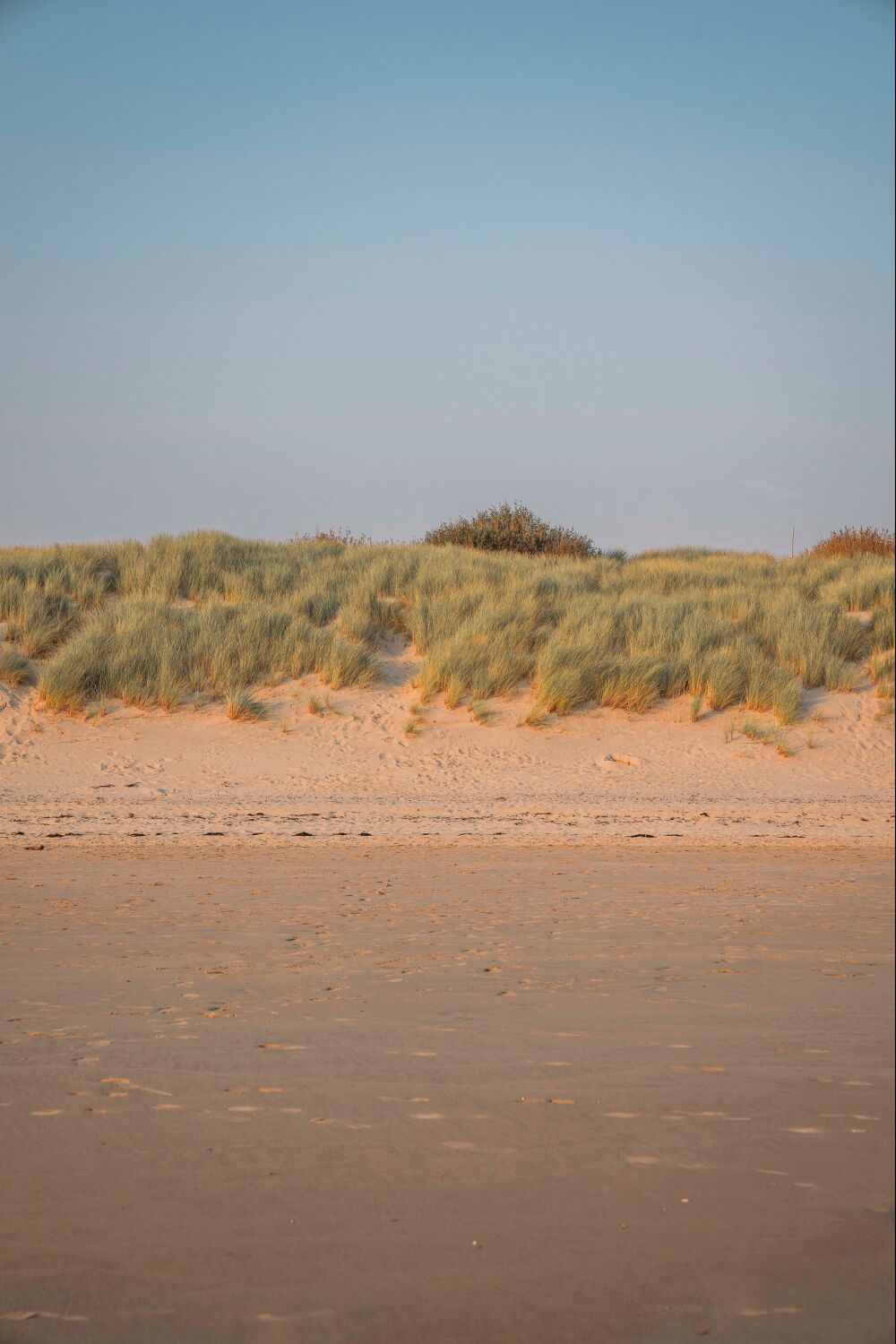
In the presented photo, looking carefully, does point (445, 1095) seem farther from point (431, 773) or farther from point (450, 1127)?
point (431, 773)

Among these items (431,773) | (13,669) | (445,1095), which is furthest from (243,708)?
(445,1095)

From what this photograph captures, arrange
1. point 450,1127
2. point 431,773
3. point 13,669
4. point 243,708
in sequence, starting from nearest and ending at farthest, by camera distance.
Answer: point 450,1127, point 431,773, point 243,708, point 13,669

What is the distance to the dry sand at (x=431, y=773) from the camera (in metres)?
9.52

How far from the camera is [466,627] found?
50.8 ft

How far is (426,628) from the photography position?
15930mm

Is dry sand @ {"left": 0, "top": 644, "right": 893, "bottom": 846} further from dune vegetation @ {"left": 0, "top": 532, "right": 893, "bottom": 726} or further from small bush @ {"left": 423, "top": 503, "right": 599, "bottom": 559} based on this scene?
small bush @ {"left": 423, "top": 503, "right": 599, "bottom": 559}

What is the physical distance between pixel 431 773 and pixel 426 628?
410cm

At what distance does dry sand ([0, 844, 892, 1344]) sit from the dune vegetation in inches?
322

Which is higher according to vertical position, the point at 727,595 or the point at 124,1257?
the point at 727,595

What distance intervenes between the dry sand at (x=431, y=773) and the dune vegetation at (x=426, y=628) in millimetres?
379

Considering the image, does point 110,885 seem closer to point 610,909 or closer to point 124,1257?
point 610,909

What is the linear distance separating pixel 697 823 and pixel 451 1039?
5803mm

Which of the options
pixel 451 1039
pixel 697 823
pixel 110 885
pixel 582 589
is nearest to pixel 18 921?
pixel 110 885

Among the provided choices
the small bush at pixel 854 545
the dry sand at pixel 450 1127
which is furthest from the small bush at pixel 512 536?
the dry sand at pixel 450 1127
